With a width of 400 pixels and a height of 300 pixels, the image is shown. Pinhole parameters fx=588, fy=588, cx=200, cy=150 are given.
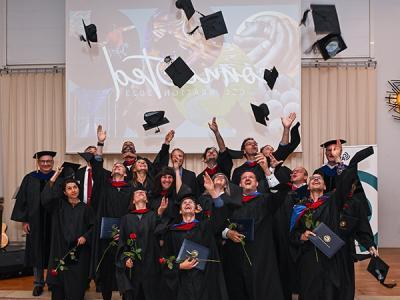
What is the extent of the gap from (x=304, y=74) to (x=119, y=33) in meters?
2.90

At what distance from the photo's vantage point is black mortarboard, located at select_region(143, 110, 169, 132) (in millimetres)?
8562

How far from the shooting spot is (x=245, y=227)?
5.12 metres

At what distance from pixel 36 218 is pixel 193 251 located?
240 centimetres

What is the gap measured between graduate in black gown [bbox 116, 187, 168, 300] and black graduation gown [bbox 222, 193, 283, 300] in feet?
2.11

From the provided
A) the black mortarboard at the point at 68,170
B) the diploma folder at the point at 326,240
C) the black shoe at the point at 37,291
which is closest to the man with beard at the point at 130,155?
the black mortarboard at the point at 68,170

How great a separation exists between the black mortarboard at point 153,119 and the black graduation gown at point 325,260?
12.6 ft

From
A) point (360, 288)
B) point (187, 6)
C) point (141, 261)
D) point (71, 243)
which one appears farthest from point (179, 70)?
point (141, 261)

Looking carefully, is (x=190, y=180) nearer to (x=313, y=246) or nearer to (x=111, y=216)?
(x=111, y=216)

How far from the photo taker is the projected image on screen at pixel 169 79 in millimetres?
8711

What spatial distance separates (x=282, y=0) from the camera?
876 cm

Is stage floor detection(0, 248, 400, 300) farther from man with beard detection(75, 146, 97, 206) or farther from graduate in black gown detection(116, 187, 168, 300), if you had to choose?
graduate in black gown detection(116, 187, 168, 300)

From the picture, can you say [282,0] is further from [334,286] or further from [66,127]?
[334,286]

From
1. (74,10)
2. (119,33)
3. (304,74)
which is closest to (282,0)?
(304,74)

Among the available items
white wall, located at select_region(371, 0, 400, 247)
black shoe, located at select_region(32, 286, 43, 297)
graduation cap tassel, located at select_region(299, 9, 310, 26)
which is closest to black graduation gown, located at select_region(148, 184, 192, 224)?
black shoe, located at select_region(32, 286, 43, 297)
